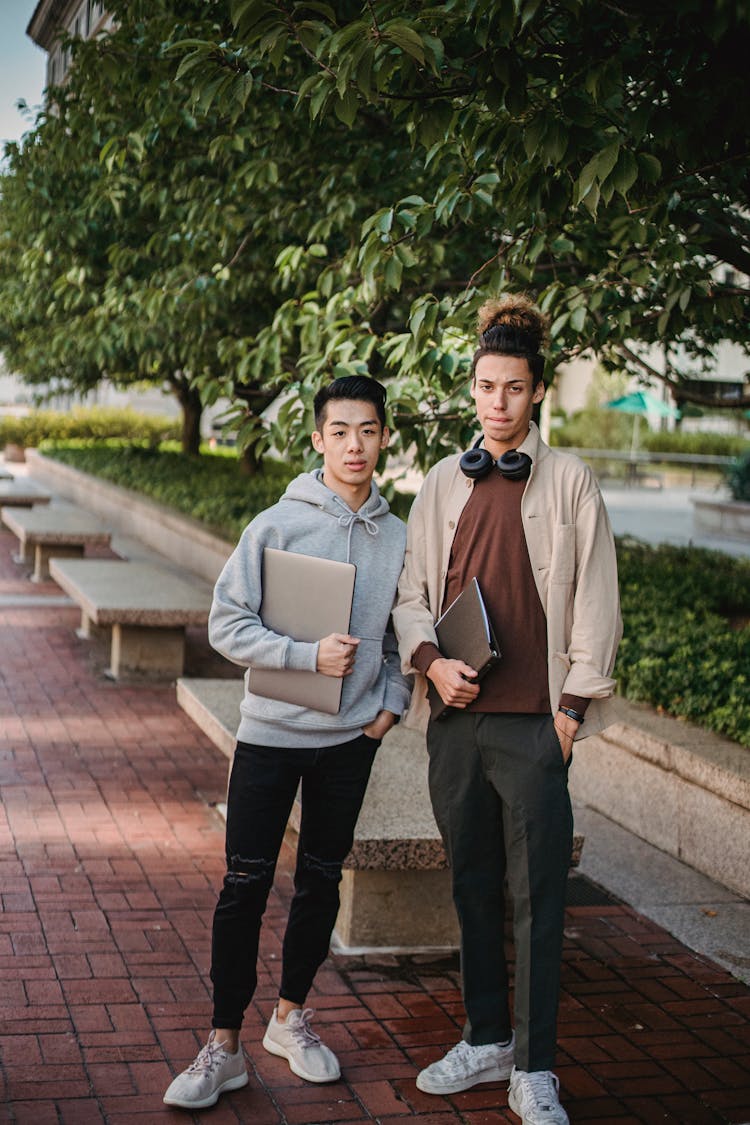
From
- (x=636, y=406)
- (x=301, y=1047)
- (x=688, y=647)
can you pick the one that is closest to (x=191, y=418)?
(x=688, y=647)

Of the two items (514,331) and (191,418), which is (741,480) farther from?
(514,331)

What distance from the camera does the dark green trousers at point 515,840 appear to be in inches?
138

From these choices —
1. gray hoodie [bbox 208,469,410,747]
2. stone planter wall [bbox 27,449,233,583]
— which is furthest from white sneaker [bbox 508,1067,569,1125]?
stone planter wall [bbox 27,449,233,583]

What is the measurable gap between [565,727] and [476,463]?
A: 29.1 inches

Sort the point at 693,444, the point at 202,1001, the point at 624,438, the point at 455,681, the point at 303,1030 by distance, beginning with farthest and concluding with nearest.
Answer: the point at 693,444 → the point at 624,438 → the point at 202,1001 → the point at 303,1030 → the point at 455,681

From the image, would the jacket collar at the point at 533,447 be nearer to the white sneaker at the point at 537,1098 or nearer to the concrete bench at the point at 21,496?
the white sneaker at the point at 537,1098

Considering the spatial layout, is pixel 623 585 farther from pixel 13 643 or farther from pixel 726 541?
pixel 726 541

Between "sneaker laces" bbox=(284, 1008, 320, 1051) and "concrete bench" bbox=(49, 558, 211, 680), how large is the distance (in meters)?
4.82

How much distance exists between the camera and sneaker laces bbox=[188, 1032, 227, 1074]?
11.6 ft

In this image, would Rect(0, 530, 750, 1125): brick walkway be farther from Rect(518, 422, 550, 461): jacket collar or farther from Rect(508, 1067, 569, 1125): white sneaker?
Rect(518, 422, 550, 461): jacket collar

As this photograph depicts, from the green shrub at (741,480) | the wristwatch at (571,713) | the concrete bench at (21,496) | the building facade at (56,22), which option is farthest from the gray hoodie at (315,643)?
the building facade at (56,22)

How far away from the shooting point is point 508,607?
11.6 feet

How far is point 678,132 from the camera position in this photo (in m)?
4.16

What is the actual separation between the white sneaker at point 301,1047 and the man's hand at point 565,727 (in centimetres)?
112
